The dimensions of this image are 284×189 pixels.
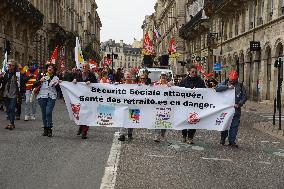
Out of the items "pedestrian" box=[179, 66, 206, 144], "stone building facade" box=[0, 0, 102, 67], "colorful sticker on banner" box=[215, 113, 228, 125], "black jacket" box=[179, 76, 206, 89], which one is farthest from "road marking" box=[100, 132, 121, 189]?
"stone building facade" box=[0, 0, 102, 67]

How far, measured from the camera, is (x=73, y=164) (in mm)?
8328

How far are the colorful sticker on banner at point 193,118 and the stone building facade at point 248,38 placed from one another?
1780 cm

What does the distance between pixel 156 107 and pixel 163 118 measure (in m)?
0.30

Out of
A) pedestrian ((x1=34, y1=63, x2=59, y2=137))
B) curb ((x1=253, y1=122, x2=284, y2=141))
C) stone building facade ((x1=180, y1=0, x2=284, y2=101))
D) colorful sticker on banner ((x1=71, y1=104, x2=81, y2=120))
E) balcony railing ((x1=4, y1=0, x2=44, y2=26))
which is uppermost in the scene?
balcony railing ((x1=4, y1=0, x2=44, y2=26))

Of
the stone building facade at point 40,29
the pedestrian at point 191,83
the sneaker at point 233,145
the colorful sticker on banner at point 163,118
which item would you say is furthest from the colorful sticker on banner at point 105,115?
the stone building facade at point 40,29

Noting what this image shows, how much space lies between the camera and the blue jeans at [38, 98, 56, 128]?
1174cm

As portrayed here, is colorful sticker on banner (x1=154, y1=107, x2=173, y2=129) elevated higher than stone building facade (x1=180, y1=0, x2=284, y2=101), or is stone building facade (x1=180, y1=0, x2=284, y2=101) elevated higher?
stone building facade (x1=180, y1=0, x2=284, y2=101)

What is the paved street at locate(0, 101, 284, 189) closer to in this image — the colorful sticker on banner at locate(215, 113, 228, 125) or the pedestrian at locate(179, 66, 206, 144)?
the pedestrian at locate(179, 66, 206, 144)

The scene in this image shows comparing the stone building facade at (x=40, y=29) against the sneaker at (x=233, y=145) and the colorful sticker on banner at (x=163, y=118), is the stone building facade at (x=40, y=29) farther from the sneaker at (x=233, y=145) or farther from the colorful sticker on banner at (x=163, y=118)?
the sneaker at (x=233, y=145)

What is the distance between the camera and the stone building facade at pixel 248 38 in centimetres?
3005

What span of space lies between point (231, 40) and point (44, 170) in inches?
1384

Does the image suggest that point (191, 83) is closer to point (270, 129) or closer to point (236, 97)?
point (236, 97)

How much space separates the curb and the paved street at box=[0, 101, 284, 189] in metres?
1.47

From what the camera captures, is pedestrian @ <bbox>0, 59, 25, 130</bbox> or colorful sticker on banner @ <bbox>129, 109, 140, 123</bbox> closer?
colorful sticker on banner @ <bbox>129, 109, 140, 123</bbox>
